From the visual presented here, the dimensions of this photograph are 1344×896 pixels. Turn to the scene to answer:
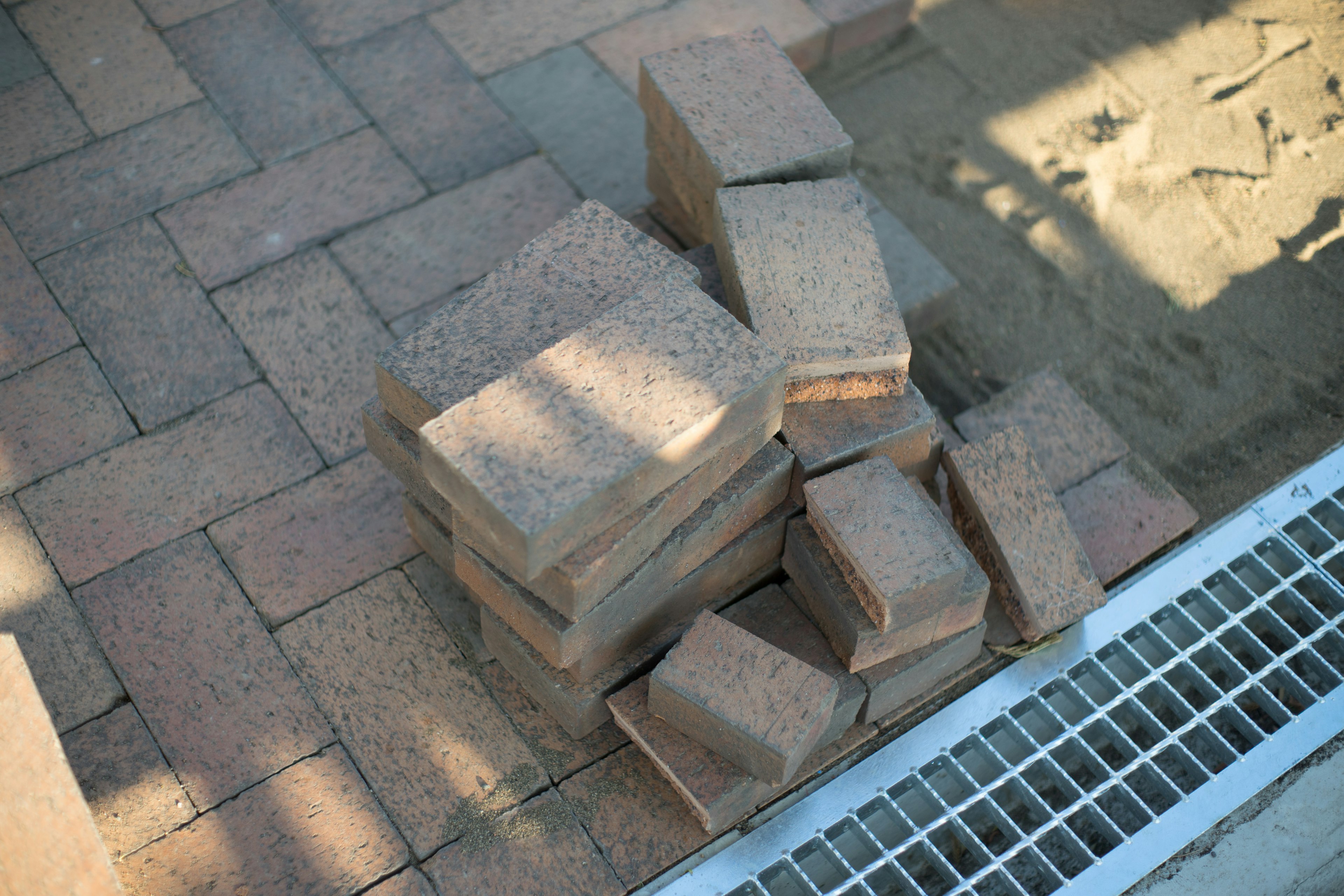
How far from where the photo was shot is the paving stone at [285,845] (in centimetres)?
300

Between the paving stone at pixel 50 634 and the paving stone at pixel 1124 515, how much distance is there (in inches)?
126

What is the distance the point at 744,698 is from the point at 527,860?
81cm

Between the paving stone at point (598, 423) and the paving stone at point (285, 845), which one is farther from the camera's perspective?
the paving stone at point (285, 845)

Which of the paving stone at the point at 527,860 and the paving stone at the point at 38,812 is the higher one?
the paving stone at the point at 38,812

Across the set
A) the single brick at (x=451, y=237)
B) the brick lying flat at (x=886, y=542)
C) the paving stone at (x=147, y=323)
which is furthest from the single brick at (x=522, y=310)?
the paving stone at (x=147, y=323)

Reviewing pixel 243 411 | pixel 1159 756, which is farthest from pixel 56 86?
pixel 1159 756

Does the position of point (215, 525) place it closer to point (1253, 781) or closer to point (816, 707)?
point (816, 707)

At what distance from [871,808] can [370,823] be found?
148 cm

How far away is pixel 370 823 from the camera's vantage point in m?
3.12

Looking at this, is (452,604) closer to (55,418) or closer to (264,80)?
(55,418)

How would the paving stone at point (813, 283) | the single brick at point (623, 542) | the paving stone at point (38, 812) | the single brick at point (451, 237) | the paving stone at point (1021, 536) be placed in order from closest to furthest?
the paving stone at point (38, 812)
the single brick at point (623, 542)
the paving stone at point (813, 283)
the paving stone at point (1021, 536)
the single brick at point (451, 237)

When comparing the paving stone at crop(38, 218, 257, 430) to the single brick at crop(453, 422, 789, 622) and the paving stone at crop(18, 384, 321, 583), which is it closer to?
the paving stone at crop(18, 384, 321, 583)

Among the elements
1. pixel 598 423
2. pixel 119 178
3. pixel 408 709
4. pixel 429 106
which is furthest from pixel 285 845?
pixel 429 106

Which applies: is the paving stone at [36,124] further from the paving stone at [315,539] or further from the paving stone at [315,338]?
the paving stone at [315,539]
